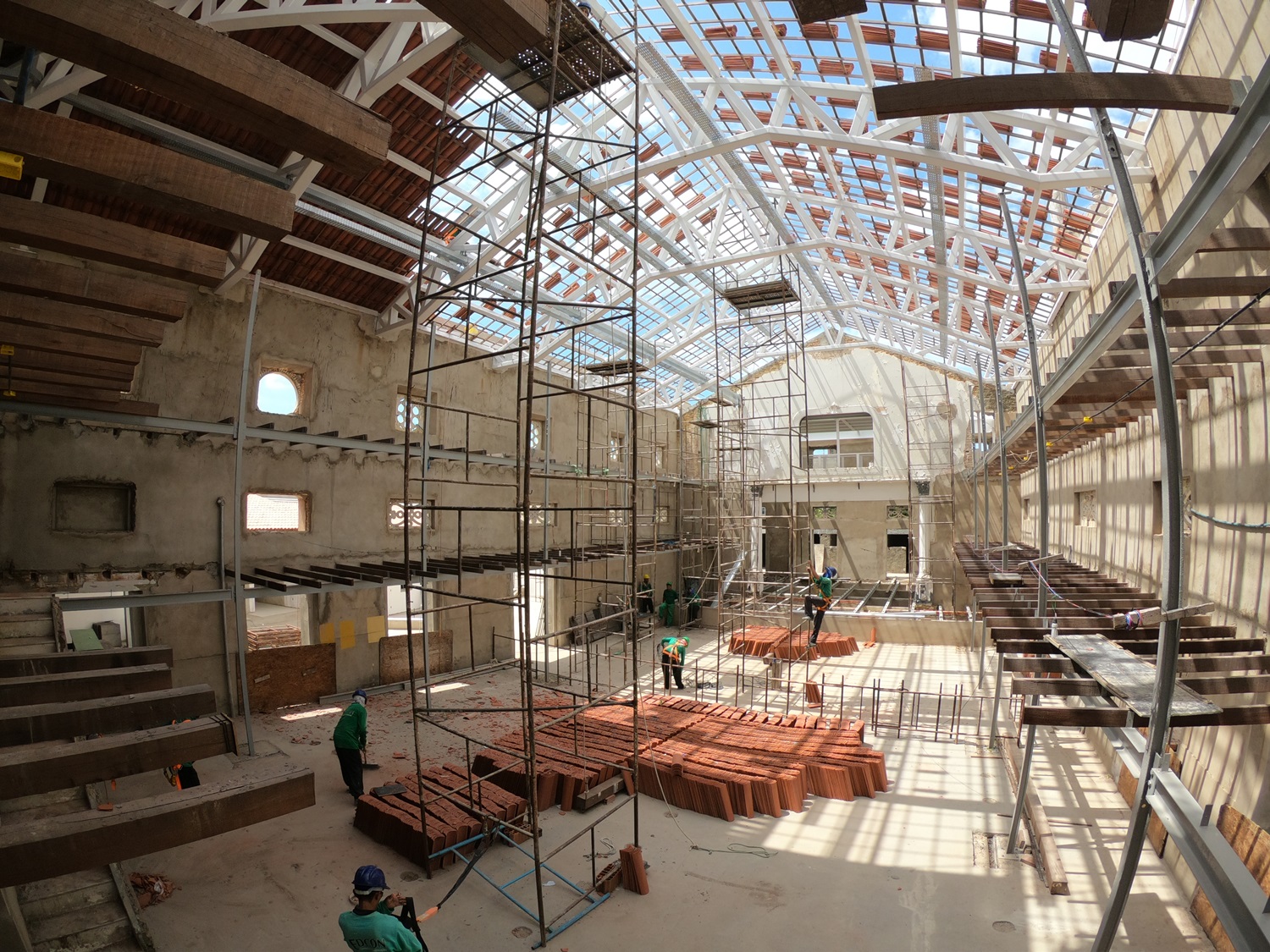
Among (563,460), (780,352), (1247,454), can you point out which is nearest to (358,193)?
(563,460)

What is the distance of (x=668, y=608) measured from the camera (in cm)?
2147

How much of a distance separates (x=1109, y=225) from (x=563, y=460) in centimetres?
1371

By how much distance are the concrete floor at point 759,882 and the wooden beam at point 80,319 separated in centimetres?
497

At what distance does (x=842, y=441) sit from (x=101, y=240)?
961 inches

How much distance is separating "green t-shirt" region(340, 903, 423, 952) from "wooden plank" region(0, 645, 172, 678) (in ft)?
5.89

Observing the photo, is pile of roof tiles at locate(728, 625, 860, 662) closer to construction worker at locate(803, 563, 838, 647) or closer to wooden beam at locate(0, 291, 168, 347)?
construction worker at locate(803, 563, 838, 647)

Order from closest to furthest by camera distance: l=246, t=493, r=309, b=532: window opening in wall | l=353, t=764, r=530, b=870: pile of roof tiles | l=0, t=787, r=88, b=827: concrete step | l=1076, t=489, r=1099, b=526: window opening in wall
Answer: l=0, t=787, r=88, b=827: concrete step
l=353, t=764, r=530, b=870: pile of roof tiles
l=1076, t=489, r=1099, b=526: window opening in wall
l=246, t=493, r=309, b=532: window opening in wall

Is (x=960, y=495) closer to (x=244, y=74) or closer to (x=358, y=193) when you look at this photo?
(x=358, y=193)

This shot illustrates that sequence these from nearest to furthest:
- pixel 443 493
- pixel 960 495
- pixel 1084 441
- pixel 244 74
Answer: pixel 244 74, pixel 1084 441, pixel 443 493, pixel 960 495

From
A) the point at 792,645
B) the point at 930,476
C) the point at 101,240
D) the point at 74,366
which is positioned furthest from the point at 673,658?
the point at 930,476

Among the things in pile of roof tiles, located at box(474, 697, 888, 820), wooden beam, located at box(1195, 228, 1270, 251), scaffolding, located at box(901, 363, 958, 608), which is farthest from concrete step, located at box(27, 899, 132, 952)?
scaffolding, located at box(901, 363, 958, 608)

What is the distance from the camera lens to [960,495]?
2311 centimetres

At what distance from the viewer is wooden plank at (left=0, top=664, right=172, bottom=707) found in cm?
258

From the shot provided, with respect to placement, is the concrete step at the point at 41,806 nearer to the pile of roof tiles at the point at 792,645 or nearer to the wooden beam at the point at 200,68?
the wooden beam at the point at 200,68
